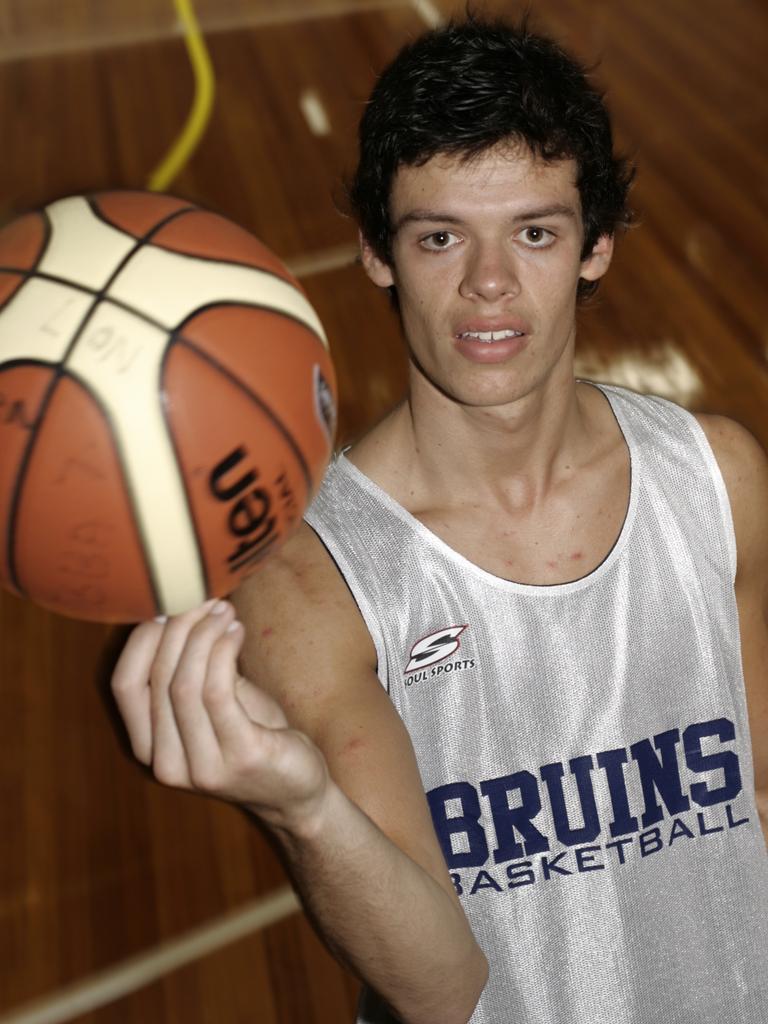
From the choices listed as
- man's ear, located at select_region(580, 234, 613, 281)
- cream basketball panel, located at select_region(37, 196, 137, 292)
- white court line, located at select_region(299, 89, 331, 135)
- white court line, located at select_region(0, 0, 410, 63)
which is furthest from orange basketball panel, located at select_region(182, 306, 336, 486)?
white court line, located at select_region(0, 0, 410, 63)

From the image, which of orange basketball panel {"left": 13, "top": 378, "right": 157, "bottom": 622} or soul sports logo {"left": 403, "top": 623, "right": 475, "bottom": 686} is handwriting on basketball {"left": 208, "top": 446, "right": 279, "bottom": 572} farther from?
soul sports logo {"left": 403, "top": 623, "right": 475, "bottom": 686}

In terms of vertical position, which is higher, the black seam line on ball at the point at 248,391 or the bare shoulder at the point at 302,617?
the black seam line on ball at the point at 248,391

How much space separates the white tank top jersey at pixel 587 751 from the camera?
1.99 meters

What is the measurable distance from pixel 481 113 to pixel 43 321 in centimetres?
90

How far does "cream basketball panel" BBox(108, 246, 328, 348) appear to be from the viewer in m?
1.35

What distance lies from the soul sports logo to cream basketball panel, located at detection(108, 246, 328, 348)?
2.26 feet

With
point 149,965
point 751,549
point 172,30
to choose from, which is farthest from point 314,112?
point 751,549

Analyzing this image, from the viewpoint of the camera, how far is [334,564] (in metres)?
1.95

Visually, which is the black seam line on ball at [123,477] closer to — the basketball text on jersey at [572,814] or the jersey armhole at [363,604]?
the jersey armhole at [363,604]

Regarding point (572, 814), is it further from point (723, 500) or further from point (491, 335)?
point (491, 335)

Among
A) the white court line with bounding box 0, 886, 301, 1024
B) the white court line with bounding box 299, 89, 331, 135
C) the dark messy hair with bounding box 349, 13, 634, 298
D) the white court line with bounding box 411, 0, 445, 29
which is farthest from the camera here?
the white court line with bounding box 411, 0, 445, 29

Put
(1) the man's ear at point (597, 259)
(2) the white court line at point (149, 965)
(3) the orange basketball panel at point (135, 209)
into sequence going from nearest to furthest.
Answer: (3) the orange basketball panel at point (135, 209) < (1) the man's ear at point (597, 259) < (2) the white court line at point (149, 965)

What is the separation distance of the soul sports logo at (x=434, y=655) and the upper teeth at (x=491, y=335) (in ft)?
1.54

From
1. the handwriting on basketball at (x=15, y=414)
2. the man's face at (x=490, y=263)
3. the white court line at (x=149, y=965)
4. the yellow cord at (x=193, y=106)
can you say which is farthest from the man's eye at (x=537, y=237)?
the yellow cord at (x=193, y=106)
